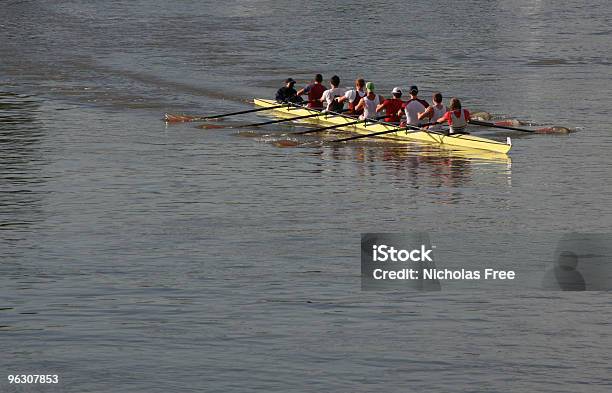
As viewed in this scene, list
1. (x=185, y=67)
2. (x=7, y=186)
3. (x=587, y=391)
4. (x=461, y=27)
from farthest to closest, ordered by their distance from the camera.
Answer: (x=461, y=27) < (x=185, y=67) < (x=7, y=186) < (x=587, y=391)

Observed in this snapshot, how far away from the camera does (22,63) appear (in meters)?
87.1

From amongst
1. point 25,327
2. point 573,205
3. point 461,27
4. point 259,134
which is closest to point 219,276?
point 25,327

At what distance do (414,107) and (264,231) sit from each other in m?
14.7

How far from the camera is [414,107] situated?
4859 cm

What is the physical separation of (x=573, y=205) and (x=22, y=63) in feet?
185

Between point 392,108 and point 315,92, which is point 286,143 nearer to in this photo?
point 392,108

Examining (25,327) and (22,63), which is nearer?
(25,327)

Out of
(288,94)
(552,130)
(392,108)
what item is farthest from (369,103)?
(552,130)

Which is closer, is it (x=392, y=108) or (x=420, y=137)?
(x=420, y=137)

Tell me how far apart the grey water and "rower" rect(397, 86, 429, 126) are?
155cm

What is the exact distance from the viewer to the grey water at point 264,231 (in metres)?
25.0

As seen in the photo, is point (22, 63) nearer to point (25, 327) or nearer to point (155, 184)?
point (155, 184)

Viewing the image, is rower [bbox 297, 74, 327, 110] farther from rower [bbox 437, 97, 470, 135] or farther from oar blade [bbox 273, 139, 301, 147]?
rower [bbox 437, 97, 470, 135]

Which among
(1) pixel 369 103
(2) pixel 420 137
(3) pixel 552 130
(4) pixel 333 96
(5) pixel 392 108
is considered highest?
(4) pixel 333 96
